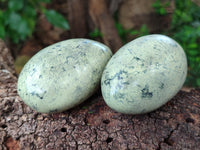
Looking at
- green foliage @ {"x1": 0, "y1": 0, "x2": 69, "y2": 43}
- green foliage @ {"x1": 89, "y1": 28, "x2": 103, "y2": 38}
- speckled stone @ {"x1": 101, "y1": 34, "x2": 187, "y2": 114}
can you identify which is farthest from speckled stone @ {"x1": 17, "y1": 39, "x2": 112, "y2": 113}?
green foliage @ {"x1": 89, "y1": 28, "x2": 103, "y2": 38}

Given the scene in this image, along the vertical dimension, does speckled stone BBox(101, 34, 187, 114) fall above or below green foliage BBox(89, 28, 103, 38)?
above

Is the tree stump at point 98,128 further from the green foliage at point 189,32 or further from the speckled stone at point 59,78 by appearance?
the green foliage at point 189,32

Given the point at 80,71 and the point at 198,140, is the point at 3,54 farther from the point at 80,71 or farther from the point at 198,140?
the point at 198,140

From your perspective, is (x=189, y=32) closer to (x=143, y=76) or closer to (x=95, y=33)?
(x=95, y=33)

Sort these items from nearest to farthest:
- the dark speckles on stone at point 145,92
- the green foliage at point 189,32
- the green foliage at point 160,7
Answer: the dark speckles on stone at point 145,92
the green foliage at point 189,32
the green foliage at point 160,7

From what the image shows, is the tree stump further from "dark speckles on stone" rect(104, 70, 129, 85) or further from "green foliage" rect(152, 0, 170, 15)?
"green foliage" rect(152, 0, 170, 15)

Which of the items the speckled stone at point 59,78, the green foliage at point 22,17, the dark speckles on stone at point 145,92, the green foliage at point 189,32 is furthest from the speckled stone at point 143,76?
the green foliage at point 22,17
